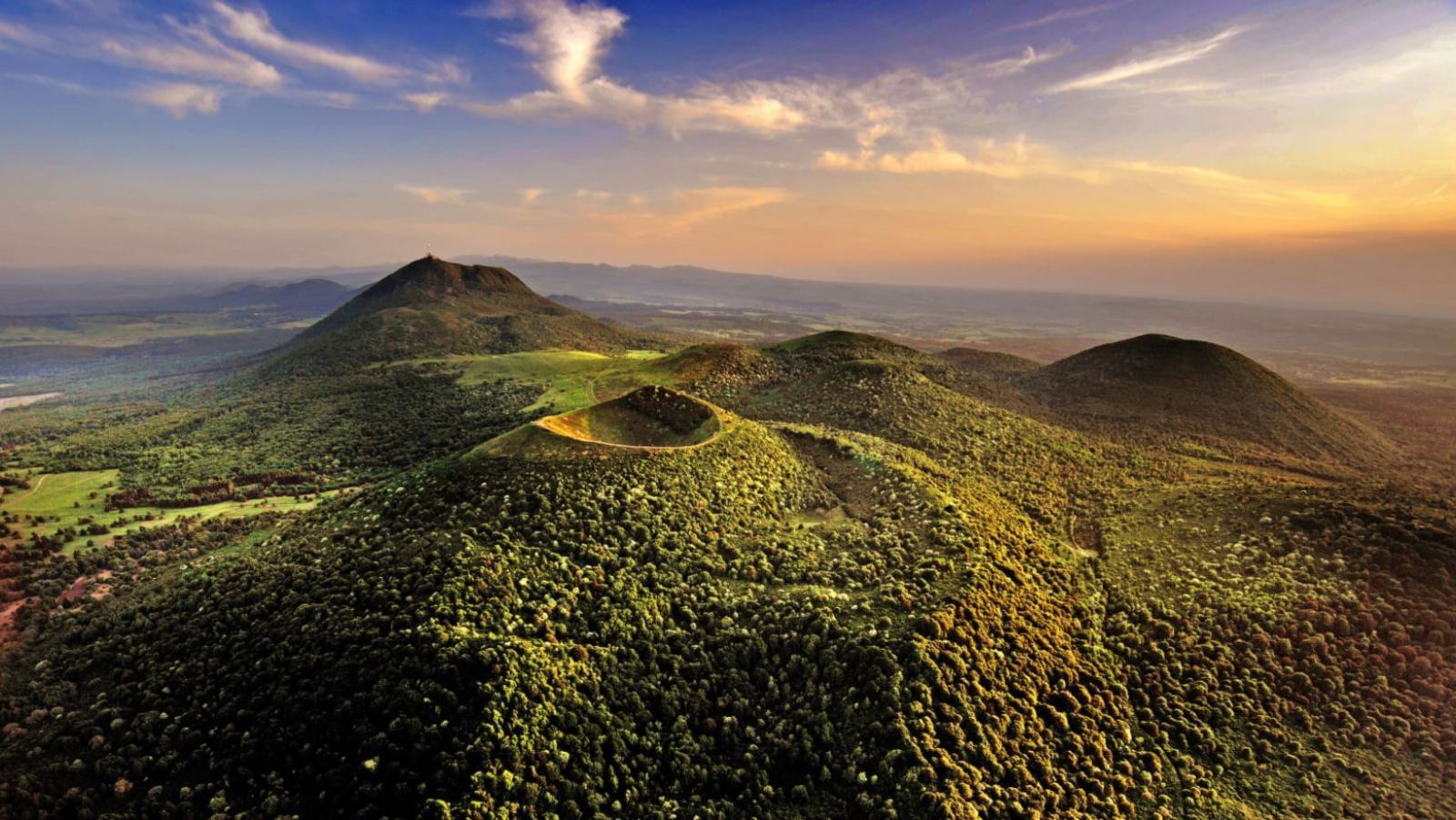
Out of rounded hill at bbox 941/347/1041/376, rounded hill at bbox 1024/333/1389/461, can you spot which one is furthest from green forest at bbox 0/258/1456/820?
rounded hill at bbox 941/347/1041/376

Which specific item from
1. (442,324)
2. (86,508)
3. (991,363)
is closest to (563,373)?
(442,324)

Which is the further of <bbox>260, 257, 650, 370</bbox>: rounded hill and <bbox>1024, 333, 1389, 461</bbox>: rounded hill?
<bbox>260, 257, 650, 370</bbox>: rounded hill

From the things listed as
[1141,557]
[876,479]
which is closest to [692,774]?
[876,479]

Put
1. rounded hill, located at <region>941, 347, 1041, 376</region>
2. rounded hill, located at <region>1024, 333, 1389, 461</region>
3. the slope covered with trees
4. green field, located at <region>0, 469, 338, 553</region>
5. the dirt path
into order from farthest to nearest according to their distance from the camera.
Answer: rounded hill, located at <region>941, 347, 1041, 376</region>
rounded hill, located at <region>1024, 333, 1389, 461</region>
the dirt path
green field, located at <region>0, 469, 338, 553</region>
the slope covered with trees

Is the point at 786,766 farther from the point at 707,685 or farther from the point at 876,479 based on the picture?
the point at 876,479

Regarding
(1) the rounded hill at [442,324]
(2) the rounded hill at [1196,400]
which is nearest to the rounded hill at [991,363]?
(2) the rounded hill at [1196,400]

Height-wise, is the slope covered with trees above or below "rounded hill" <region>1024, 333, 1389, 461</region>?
below

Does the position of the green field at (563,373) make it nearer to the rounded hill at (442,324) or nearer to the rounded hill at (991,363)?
the rounded hill at (442,324)

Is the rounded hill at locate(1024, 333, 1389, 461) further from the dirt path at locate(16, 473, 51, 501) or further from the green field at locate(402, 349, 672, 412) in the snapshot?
the dirt path at locate(16, 473, 51, 501)
